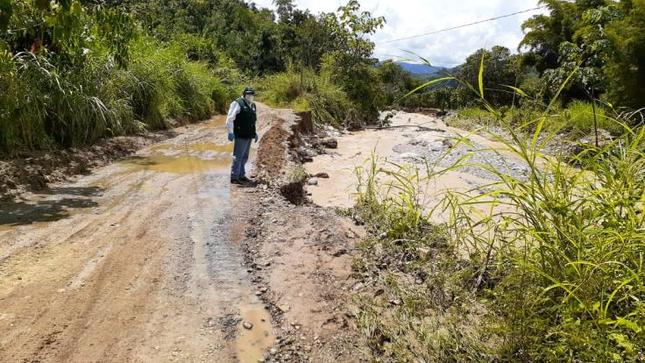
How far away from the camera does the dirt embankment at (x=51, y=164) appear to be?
6.33m

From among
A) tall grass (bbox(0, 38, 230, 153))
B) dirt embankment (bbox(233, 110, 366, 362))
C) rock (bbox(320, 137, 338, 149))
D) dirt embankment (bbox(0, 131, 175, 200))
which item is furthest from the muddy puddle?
rock (bbox(320, 137, 338, 149))

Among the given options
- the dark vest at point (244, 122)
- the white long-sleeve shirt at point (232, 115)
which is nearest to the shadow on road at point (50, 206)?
the white long-sleeve shirt at point (232, 115)

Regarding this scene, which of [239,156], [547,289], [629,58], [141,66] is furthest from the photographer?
[629,58]

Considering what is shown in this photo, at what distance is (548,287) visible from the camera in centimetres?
246

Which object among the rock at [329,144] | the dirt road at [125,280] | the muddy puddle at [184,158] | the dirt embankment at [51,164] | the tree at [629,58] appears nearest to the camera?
the dirt road at [125,280]

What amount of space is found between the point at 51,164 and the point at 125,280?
425 cm

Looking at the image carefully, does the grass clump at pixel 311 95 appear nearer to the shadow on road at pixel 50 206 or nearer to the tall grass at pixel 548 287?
the shadow on road at pixel 50 206

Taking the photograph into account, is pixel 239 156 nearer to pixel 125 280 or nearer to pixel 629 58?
pixel 125 280

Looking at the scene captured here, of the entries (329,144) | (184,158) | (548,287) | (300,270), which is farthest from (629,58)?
(548,287)

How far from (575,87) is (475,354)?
968 inches

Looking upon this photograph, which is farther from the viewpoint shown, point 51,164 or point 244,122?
point 244,122

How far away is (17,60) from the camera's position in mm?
7609

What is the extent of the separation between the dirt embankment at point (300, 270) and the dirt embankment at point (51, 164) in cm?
272

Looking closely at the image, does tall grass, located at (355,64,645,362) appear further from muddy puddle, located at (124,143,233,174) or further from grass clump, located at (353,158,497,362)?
muddy puddle, located at (124,143,233,174)
